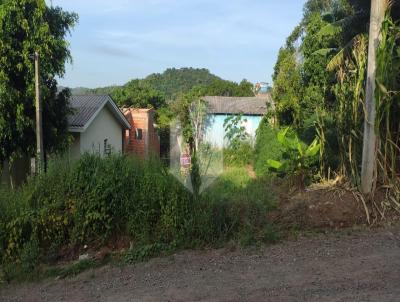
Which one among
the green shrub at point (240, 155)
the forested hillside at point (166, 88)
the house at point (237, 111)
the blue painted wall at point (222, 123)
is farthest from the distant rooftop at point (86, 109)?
the green shrub at point (240, 155)

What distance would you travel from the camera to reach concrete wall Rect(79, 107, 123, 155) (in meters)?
21.1

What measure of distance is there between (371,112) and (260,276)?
357cm

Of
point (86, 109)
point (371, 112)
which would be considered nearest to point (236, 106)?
point (86, 109)

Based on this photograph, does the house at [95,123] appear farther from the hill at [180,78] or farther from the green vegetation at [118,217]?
the hill at [180,78]

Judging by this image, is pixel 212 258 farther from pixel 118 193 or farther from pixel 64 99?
pixel 64 99

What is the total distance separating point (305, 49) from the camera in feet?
72.5

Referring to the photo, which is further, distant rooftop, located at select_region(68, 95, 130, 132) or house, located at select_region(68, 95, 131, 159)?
house, located at select_region(68, 95, 131, 159)

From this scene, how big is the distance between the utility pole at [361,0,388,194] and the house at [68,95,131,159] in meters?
12.5

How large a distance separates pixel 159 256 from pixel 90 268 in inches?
36.7

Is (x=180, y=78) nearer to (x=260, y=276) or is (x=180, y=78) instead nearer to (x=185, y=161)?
(x=185, y=161)

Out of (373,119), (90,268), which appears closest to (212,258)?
(90,268)

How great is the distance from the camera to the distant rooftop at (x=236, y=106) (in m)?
30.6

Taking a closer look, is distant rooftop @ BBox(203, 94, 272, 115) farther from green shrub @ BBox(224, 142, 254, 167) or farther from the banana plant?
the banana plant

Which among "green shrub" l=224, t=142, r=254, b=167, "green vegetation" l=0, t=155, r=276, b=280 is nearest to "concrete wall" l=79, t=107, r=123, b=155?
"green shrub" l=224, t=142, r=254, b=167
